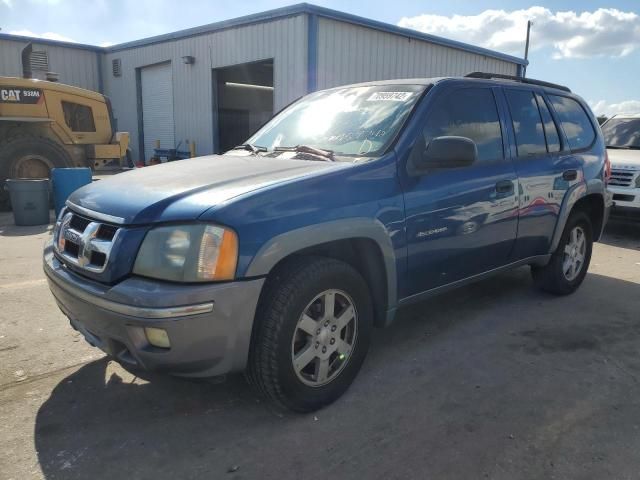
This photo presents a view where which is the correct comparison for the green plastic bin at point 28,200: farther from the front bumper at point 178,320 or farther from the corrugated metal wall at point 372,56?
the corrugated metal wall at point 372,56

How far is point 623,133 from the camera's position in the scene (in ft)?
30.5

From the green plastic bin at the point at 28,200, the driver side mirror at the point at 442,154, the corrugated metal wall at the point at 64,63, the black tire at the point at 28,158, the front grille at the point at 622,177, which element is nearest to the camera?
the driver side mirror at the point at 442,154

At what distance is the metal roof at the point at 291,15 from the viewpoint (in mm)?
12492

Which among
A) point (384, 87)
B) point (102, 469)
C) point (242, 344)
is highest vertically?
point (384, 87)

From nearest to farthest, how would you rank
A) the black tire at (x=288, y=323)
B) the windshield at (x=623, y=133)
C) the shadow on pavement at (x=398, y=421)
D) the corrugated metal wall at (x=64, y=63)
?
the shadow on pavement at (x=398, y=421) < the black tire at (x=288, y=323) < the windshield at (x=623, y=133) < the corrugated metal wall at (x=64, y=63)

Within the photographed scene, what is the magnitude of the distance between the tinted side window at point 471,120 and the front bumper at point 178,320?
5.65 feet

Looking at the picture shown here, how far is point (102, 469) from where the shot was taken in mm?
2383

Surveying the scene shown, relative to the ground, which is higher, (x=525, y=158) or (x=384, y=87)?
(x=384, y=87)

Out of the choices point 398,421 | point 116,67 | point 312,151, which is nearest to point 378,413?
point 398,421

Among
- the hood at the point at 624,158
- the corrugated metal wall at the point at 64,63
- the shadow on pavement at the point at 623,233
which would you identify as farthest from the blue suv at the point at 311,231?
the corrugated metal wall at the point at 64,63

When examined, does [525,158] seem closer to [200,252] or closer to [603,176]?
[603,176]

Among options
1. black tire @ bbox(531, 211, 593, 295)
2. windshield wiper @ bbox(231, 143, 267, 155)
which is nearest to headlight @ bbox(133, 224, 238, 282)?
windshield wiper @ bbox(231, 143, 267, 155)

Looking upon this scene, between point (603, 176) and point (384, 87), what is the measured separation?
107 inches

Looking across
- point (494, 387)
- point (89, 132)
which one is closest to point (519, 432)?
point (494, 387)
